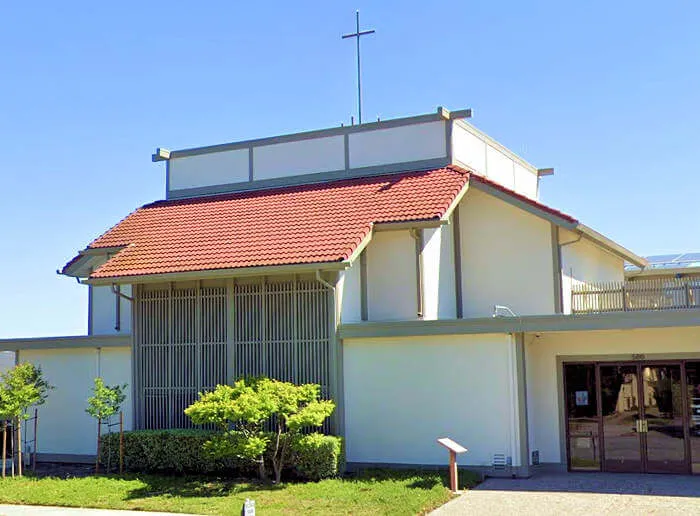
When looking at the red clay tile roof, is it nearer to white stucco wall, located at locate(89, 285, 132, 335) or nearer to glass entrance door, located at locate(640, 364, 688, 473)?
white stucco wall, located at locate(89, 285, 132, 335)

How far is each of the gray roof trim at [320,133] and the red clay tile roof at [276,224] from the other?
4.10 ft

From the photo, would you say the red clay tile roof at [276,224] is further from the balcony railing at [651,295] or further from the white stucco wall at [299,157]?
the balcony railing at [651,295]

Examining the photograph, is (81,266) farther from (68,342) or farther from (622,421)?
(622,421)

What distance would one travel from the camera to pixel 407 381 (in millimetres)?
17453

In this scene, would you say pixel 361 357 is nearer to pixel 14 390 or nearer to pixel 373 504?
pixel 373 504

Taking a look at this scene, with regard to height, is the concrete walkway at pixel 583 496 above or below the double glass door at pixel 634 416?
below

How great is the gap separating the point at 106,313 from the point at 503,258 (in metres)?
10.3

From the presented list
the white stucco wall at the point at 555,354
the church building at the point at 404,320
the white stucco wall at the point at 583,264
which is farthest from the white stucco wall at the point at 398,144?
the white stucco wall at the point at 555,354

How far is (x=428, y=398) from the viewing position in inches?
680

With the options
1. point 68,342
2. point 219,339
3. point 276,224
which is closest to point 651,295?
point 276,224

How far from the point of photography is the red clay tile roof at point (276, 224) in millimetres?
17945

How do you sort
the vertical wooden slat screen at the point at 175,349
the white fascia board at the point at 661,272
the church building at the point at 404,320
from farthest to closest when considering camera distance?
the white fascia board at the point at 661,272, the vertical wooden slat screen at the point at 175,349, the church building at the point at 404,320

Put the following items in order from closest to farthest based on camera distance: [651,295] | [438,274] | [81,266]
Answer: [651,295] → [438,274] → [81,266]

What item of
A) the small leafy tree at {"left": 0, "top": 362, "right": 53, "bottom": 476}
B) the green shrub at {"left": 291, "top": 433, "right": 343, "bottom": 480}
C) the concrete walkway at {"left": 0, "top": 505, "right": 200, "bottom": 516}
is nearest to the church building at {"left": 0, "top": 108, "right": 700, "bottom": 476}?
the green shrub at {"left": 291, "top": 433, "right": 343, "bottom": 480}
